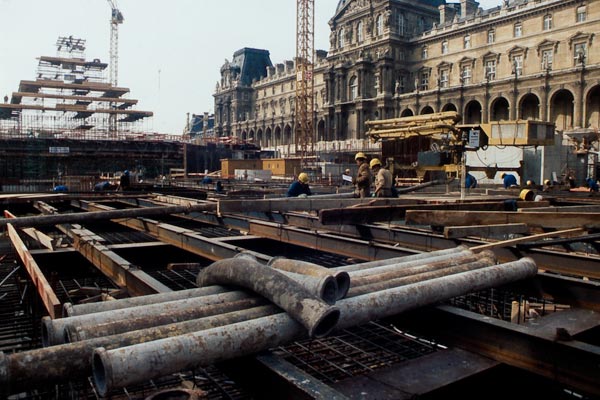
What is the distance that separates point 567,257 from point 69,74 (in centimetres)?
10405

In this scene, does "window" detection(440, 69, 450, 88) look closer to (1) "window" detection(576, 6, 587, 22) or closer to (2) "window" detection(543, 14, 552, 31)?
(2) "window" detection(543, 14, 552, 31)

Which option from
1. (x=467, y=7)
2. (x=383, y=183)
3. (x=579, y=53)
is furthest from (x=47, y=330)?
(x=467, y=7)

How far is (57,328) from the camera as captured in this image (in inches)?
106

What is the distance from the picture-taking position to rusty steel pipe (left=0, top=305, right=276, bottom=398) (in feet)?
7.24

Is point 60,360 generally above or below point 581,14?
below

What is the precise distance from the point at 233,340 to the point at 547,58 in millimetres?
59028

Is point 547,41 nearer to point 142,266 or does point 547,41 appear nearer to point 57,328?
point 142,266

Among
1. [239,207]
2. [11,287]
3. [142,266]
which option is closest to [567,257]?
[239,207]

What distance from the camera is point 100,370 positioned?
2236 millimetres

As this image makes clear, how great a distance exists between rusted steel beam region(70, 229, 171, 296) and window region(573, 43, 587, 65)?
5200 cm

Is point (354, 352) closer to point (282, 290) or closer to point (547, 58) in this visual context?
point (282, 290)

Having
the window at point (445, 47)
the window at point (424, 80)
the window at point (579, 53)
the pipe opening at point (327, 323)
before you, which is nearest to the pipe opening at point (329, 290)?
the pipe opening at point (327, 323)

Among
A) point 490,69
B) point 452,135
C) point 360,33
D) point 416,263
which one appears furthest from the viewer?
point 360,33

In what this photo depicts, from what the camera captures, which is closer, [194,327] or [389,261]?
[194,327]
